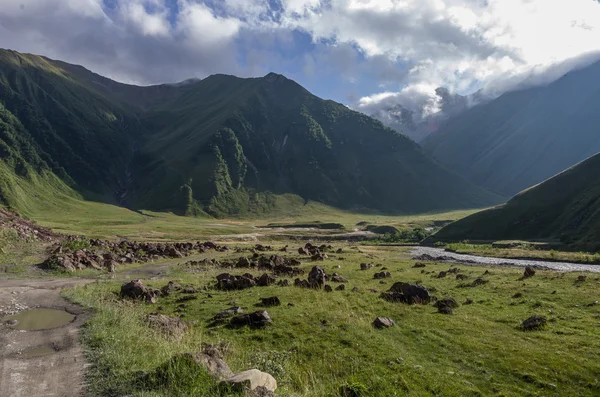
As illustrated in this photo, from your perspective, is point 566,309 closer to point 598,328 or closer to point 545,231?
point 598,328

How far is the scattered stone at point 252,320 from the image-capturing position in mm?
22688

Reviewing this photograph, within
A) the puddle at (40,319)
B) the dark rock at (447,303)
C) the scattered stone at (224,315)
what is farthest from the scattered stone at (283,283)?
the puddle at (40,319)

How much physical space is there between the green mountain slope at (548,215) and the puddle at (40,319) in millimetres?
104077

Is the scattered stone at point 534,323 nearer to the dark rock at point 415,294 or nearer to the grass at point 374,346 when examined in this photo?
the grass at point 374,346

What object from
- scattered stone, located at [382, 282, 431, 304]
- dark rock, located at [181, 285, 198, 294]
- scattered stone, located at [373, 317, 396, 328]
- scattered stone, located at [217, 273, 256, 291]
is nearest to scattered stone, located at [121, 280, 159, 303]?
dark rock, located at [181, 285, 198, 294]

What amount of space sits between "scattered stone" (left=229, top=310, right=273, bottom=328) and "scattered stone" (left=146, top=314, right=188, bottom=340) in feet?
9.76

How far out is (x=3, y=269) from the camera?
4234 cm

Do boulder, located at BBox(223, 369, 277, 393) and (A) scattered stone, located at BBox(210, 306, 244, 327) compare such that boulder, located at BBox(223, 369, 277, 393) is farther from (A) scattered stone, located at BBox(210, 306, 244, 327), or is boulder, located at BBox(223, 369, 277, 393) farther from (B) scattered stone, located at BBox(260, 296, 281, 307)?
(B) scattered stone, located at BBox(260, 296, 281, 307)

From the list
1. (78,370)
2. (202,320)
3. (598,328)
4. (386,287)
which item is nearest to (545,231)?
(386,287)

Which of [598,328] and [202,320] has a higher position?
[598,328]

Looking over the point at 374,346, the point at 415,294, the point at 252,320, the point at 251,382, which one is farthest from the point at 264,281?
the point at 251,382

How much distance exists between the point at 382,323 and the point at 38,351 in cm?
1782

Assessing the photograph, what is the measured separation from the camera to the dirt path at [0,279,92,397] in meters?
13.0

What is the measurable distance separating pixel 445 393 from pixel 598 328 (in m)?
14.0
